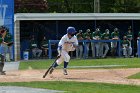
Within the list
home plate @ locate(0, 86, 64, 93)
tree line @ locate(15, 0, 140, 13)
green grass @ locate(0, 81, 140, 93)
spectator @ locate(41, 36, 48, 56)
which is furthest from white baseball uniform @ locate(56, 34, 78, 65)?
tree line @ locate(15, 0, 140, 13)

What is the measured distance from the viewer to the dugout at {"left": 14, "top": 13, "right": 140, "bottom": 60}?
105 feet

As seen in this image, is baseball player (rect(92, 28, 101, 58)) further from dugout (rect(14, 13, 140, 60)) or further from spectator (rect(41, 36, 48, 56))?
spectator (rect(41, 36, 48, 56))

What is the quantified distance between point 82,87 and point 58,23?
2033 centimetres

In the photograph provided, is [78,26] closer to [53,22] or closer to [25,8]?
[53,22]

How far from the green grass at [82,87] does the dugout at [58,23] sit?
1710 centimetres

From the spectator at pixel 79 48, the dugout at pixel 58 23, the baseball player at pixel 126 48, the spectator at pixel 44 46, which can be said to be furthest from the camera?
the spectator at pixel 44 46

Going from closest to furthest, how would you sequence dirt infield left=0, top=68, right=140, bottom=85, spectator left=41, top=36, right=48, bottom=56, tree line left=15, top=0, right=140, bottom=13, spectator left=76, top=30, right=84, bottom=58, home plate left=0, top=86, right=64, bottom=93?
1. home plate left=0, top=86, right=64, bottom=93
2. dirt infield left=0, top=68, right=140, bottom=85
3. spectator left=76, top=30, right=84, bottom=58
4. spectator left=41, top=36, right=48, bottom=56
5. tree line left=15, top=0, right=140, bottom=13

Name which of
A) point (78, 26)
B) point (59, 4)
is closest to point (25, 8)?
point (59, 4)

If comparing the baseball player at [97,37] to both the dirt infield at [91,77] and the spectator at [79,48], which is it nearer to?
the spectator at [79,48]

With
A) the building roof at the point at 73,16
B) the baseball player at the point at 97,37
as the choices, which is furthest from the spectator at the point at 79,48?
the building roof at the point at 73,16

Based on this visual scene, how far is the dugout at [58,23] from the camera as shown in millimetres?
31953

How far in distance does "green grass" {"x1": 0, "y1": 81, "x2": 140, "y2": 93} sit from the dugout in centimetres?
1710

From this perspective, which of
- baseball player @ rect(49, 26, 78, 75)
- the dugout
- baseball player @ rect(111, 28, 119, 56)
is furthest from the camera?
the dugout

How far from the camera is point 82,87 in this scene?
13633mm
